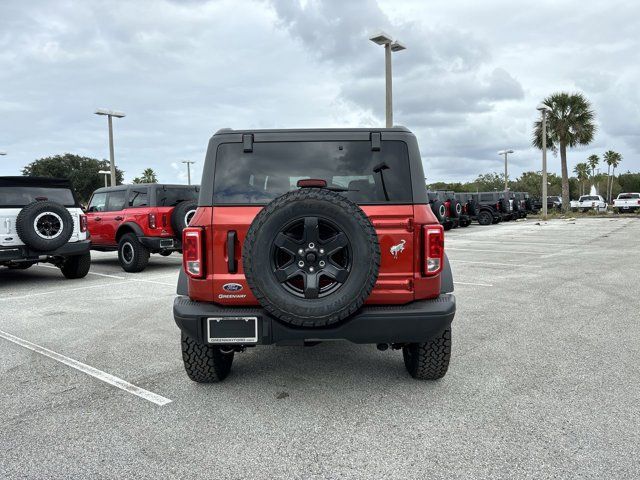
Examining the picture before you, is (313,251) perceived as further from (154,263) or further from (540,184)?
(540,184)

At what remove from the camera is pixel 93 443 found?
309 centimetres

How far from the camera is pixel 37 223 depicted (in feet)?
28.3

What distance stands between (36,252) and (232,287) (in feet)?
21.8

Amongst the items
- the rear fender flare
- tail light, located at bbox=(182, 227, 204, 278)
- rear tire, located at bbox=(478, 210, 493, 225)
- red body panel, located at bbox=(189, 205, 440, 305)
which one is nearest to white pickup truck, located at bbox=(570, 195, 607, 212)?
rear tire, located at bbox=(478, 210, 493, 225)

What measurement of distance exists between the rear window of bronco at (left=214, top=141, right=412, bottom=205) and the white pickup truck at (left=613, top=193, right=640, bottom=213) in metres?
38.5

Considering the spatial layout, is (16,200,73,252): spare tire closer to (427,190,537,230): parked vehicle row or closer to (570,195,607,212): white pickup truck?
(427,190,537,230): parked vehicle row

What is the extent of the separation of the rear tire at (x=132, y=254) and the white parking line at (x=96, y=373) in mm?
4941

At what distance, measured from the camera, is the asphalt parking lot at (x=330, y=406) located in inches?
111

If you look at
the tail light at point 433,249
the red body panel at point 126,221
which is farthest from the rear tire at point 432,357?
the red body panel at point 126,221

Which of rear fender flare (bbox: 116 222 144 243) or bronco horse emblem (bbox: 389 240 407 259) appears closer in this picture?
bronco horse emblem (bbox: 389 240 407 259)

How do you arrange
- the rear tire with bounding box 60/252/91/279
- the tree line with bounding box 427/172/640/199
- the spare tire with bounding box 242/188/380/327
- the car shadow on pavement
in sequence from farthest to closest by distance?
the tree line with bounding box 427/172/640/199 < the car shadow on pavement < the rear tire with bounding box 60/252/91/279 < the spare tire with bounding box 242/188/380/327

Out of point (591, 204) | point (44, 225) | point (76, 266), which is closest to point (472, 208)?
point (591, 204)

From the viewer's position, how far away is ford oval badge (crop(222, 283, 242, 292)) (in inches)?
139

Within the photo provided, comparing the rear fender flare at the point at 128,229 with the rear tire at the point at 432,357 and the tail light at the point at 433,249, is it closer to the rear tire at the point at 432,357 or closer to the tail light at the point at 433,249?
the rear tire at the point at 432,357
